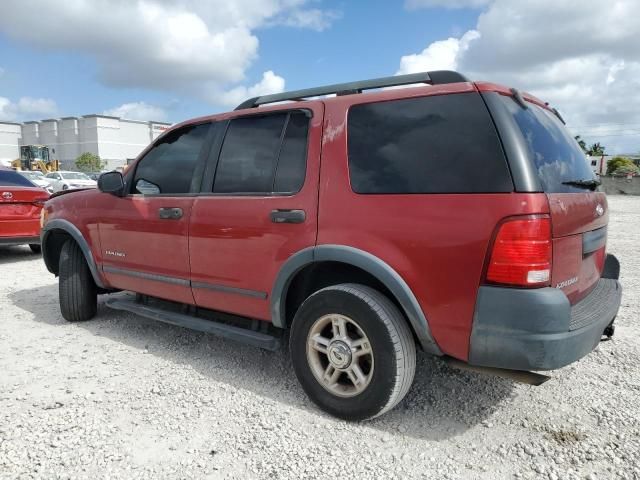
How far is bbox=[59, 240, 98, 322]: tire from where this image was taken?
14.8 ft

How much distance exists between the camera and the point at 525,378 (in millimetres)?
2424

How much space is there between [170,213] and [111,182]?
0.75 metres

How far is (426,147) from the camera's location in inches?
98.4

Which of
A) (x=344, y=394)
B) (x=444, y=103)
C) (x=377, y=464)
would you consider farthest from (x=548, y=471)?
(x=444, y=103)

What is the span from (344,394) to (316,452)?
1.29 feet

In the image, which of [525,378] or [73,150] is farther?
[73,150]

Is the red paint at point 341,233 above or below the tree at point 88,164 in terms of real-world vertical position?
below

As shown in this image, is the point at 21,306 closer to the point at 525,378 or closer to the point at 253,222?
the point at 253,222

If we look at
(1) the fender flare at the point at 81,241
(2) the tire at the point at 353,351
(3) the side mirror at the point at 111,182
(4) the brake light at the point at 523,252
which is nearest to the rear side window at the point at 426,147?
(4) the brake light at the point at 523,252

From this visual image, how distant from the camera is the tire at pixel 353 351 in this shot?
2562mm

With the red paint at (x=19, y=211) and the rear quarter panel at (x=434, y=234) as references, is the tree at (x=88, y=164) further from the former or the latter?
the rear quarter panel at (x=434, y=234)

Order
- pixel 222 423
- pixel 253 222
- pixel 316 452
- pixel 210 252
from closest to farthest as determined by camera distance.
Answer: pixel 316 452 → pixel 222 423 → pixel 253 222 → pixel 210 252

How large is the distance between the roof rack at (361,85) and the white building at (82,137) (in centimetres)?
9703

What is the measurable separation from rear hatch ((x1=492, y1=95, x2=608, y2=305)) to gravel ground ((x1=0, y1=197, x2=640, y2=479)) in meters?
0.78
